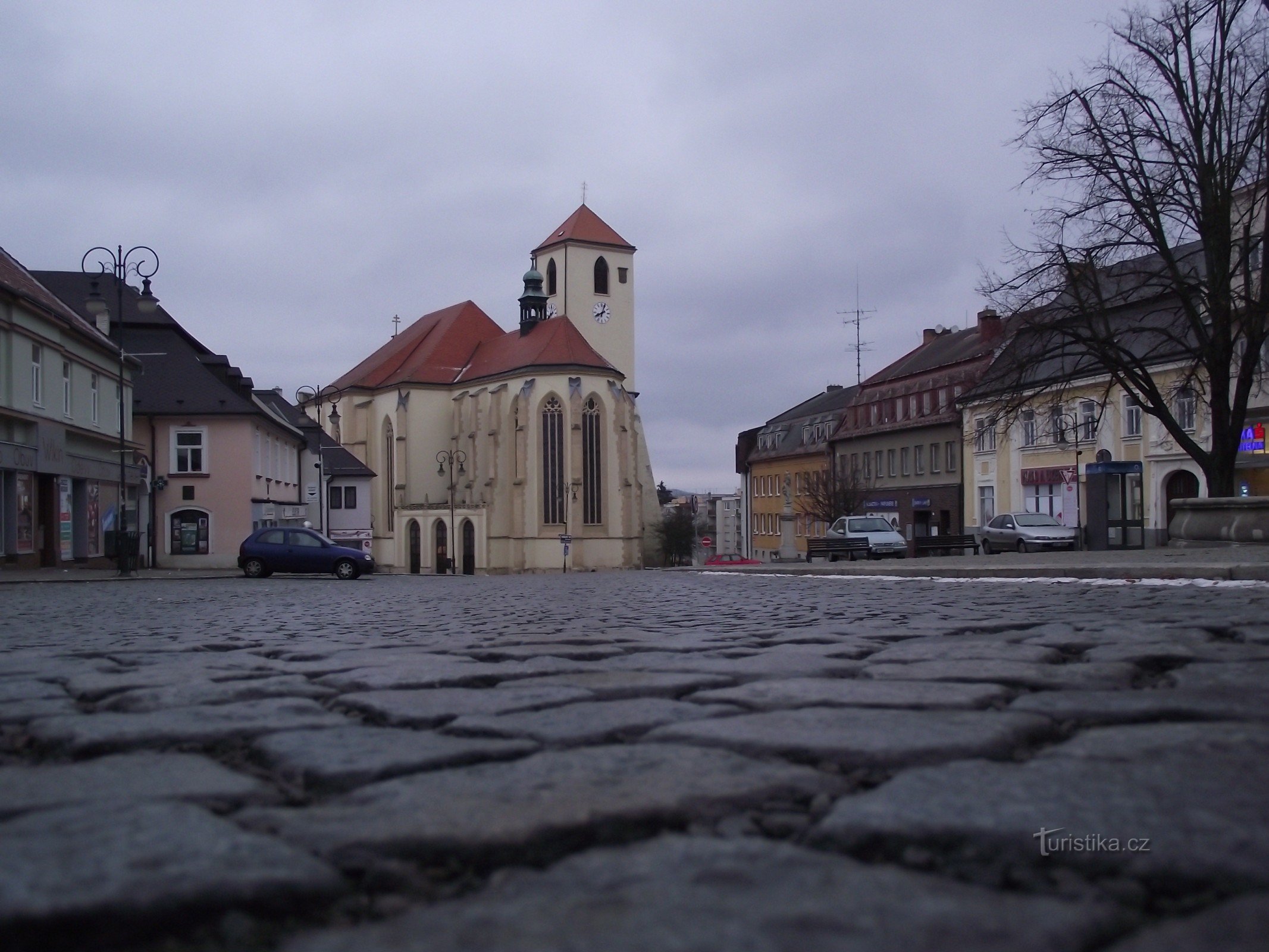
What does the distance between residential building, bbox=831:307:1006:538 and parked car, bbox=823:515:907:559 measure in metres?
18.0

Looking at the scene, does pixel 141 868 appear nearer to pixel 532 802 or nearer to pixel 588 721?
pixel 532 802

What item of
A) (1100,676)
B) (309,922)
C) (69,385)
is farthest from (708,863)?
(69,385)

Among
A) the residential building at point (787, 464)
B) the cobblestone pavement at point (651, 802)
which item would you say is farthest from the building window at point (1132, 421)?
the cobblestone pavement at point (651, 802)

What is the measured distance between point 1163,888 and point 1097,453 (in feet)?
143

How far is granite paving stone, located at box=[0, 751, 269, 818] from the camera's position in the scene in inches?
101

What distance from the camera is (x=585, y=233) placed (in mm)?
85250

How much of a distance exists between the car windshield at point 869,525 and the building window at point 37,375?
23.4 m

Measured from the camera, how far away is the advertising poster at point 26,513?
28.3 m

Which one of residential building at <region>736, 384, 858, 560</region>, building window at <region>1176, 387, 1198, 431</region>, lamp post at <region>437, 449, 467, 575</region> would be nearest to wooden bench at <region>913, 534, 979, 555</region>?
building window at <region>1176, 387, 1198, 431</region>

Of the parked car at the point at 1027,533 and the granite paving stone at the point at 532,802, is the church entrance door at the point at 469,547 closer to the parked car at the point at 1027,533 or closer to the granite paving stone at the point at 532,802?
the parked car at the point at 1027,533

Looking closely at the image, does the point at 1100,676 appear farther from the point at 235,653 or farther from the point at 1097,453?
the point at 1097,453

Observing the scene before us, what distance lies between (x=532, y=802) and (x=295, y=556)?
30.6m

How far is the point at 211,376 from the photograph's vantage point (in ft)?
145

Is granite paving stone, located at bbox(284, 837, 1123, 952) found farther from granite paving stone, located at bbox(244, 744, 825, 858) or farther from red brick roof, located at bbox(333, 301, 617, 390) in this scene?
red brick roof, located at bbox(333, 301, 617, 390)
